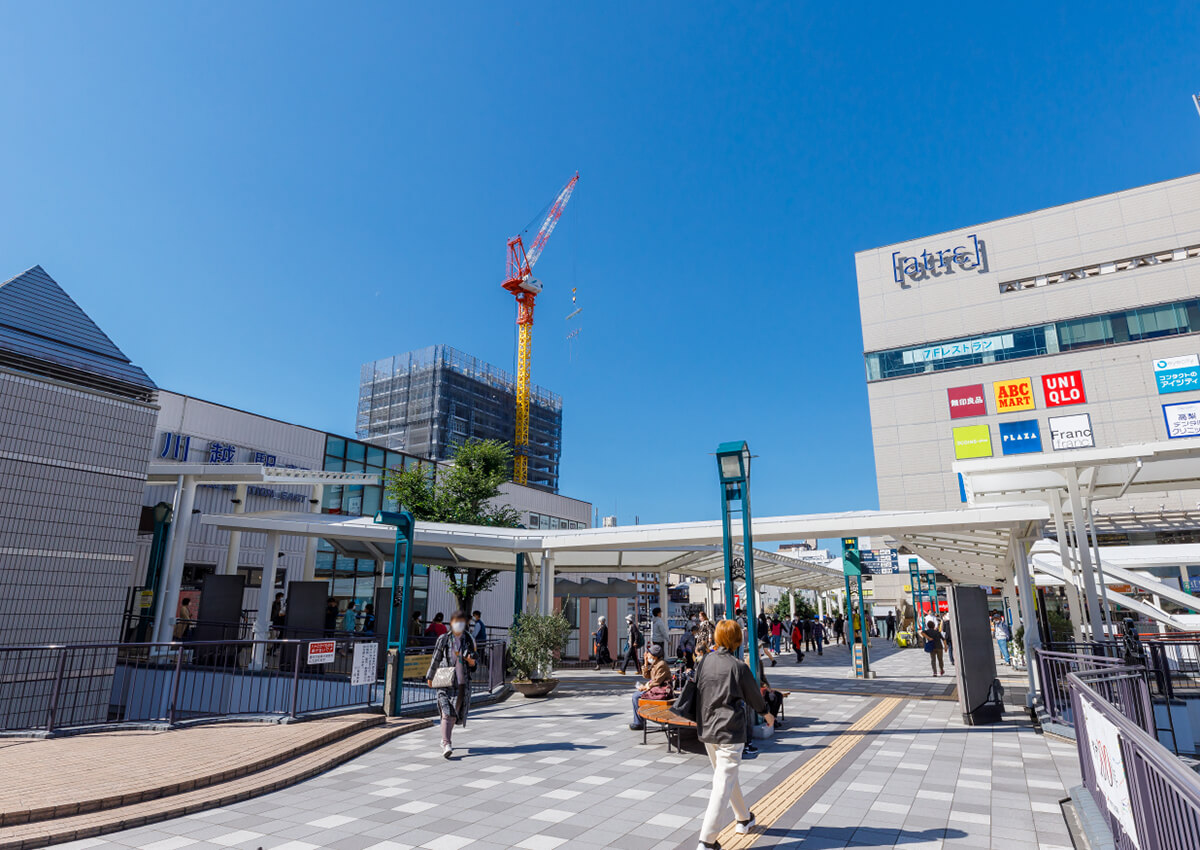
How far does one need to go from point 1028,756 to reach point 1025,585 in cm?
646

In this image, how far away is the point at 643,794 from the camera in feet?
20.5

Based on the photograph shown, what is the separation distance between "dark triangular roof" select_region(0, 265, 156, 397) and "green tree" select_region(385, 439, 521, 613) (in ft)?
39.8

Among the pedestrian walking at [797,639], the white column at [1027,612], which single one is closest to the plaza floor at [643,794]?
the white column at [1027,612]

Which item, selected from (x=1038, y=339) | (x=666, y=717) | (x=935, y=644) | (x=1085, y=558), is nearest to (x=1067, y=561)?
(x=935, y=644)

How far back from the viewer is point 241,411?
2083 cm

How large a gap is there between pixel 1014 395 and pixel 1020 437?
9.21ft

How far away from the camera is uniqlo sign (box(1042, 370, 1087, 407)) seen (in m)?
39.6

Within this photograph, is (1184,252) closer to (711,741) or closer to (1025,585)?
(1025,585)

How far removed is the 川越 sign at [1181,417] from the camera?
121 feet

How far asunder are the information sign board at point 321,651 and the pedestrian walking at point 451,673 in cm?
258

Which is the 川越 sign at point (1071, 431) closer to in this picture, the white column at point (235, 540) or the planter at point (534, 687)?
the planter at point (534, 687)

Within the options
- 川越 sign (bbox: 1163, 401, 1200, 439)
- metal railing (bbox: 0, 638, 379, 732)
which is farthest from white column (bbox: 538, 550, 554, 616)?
川越 sign (bbox: 1163, 401, 1200, 439)

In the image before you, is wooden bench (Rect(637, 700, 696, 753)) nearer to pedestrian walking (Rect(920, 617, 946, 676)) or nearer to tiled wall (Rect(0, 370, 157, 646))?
tiled wall (Rect(0, 370, 157, 646))

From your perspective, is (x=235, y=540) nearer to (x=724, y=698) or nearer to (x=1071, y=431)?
(x=724, y=698)
